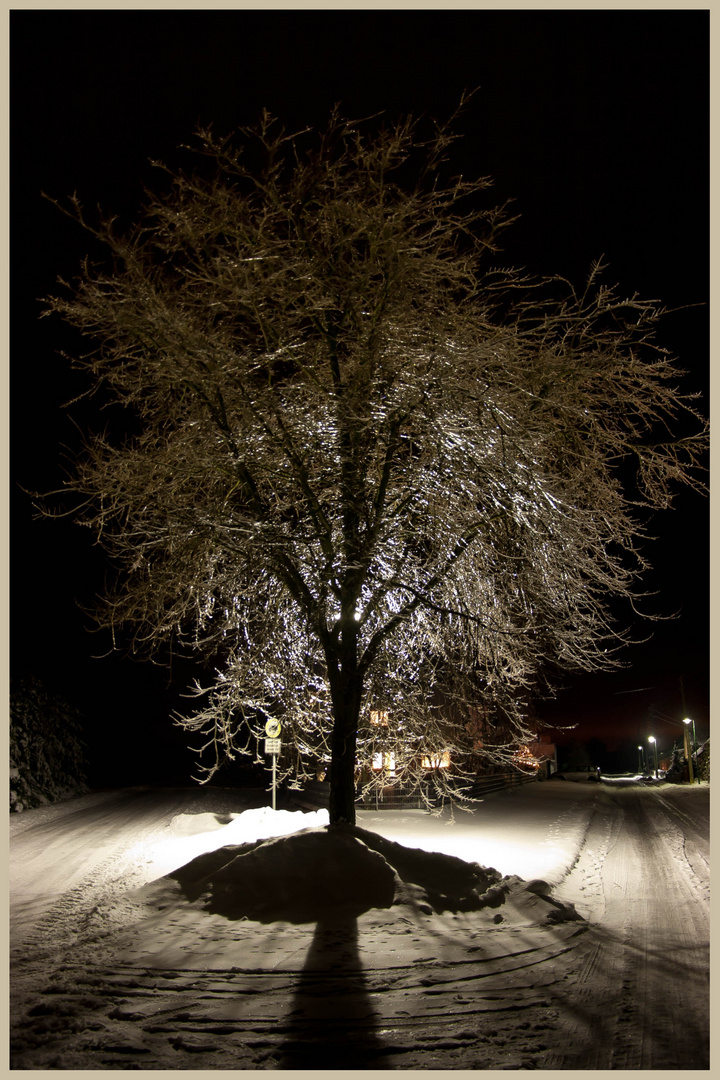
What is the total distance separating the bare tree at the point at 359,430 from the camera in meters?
8.05

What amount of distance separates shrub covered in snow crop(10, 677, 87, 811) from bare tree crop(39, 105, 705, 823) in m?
9.96

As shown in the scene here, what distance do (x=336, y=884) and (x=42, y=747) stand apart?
42.3 ft

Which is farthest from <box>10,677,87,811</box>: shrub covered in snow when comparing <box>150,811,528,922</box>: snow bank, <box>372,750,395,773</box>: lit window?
<box>150,811,528,922</box>: snow bank

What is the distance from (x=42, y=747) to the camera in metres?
18.7

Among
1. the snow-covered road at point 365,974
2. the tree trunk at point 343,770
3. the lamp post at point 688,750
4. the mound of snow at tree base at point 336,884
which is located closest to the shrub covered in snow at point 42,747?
the snow-covered road at point 365,974

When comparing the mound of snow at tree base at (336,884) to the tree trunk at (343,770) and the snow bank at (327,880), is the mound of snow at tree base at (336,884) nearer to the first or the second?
the snow bank at (327,880)

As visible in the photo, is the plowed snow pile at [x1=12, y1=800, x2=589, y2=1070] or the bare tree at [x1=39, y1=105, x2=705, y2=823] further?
the bare tree at [x1=39, y1=105, x2=705, y2=823]

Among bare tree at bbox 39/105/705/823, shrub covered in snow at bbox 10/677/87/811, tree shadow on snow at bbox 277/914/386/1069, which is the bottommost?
shrub covered in snow at bbox 10/677/87/811

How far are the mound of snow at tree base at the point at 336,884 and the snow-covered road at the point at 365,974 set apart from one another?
7cm

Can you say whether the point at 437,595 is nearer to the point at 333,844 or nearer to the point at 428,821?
the point at 333,844

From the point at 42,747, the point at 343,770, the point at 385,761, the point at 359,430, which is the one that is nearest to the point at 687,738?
the point at 42,747

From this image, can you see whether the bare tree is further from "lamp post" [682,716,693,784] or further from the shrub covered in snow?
"lamp post" [682,716,693,784]

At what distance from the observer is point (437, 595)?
9.47 meters

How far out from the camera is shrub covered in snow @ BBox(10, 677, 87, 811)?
17625mm
